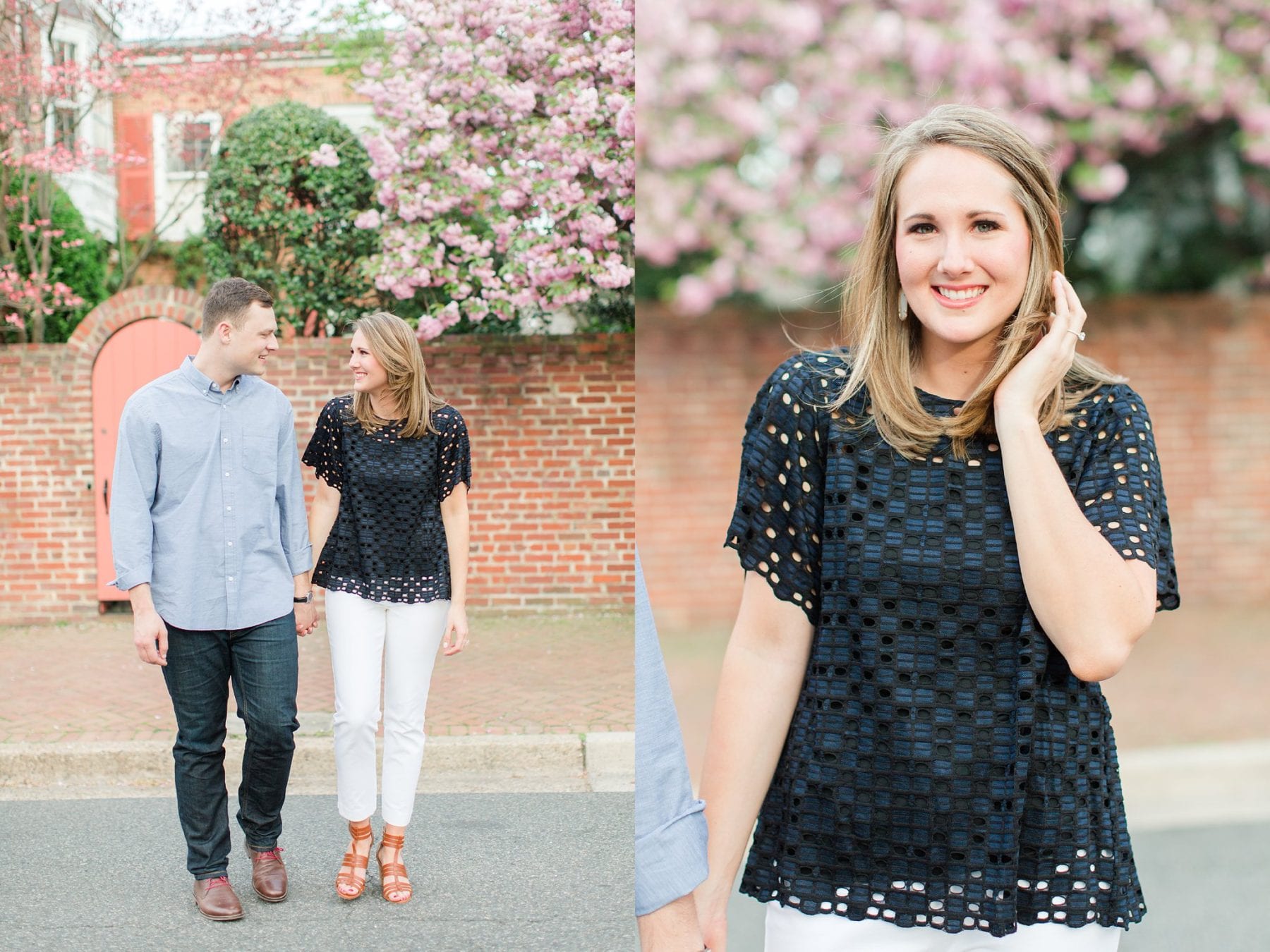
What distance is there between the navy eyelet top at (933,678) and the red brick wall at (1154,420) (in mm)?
4183

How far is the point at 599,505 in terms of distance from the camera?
4250mm

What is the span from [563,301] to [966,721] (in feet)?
11.9

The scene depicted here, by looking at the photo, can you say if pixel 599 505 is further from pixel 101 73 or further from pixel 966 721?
pixel 966 721

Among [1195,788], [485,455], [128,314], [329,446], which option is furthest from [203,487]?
[1195,788]

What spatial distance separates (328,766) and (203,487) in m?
1.12

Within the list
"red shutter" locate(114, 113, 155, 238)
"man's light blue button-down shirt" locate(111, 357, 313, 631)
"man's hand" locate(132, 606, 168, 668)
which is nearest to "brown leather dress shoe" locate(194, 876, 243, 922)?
"man's hand" locate(132, 606, 168, 668)

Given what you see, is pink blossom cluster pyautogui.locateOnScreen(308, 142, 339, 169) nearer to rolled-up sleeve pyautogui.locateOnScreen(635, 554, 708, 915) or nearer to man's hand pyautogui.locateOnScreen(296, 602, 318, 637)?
man's hand pyautogui.locateOnScreen(296, 602, 318, 637)

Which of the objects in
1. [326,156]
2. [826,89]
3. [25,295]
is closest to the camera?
[826,89]

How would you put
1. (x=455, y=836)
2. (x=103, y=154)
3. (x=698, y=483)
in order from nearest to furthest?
(x=455, y=836), (x=103, y=154), (x=698, y=483)

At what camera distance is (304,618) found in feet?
8.23

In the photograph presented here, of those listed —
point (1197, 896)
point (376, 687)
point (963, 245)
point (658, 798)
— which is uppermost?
point (963, 245)

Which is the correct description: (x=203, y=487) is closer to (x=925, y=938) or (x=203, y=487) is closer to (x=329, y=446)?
(x=329, y=446)

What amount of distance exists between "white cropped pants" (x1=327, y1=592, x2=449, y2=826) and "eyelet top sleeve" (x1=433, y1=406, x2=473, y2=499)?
0.26 meters

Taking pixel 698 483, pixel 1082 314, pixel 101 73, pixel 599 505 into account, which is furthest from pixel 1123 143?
pixel 1082 314
